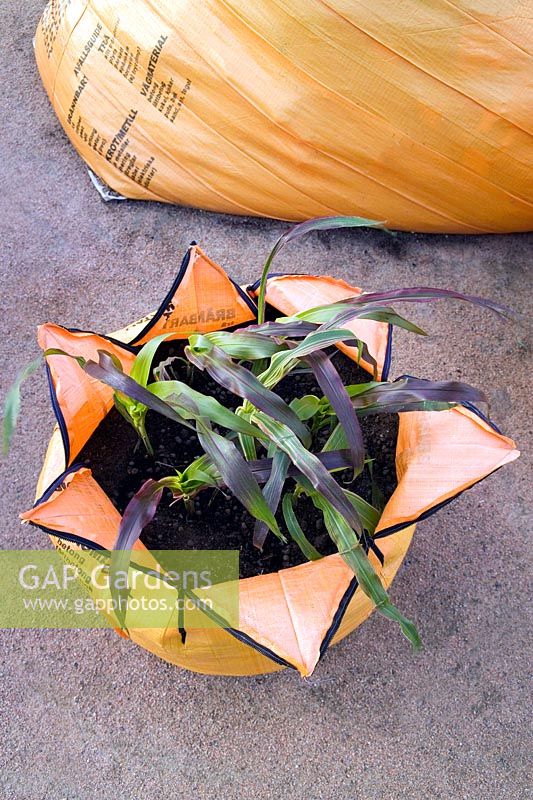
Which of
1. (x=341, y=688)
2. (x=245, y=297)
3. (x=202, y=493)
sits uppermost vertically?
(x=245, y=297)

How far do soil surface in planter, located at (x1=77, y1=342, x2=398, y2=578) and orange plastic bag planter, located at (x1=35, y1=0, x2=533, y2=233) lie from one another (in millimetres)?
522

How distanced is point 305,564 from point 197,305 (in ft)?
1.08

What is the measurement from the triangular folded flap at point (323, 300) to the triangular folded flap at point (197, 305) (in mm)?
36

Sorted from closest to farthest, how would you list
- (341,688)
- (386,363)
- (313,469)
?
(313,469) → (386,363) → (341,688)

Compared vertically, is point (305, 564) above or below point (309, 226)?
below

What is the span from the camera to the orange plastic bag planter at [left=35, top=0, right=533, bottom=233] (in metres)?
1.14

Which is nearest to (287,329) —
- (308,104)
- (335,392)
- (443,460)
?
(335,392)

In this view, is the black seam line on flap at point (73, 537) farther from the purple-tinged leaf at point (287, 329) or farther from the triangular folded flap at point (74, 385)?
the purple-tinged leaf at point (287, 329)

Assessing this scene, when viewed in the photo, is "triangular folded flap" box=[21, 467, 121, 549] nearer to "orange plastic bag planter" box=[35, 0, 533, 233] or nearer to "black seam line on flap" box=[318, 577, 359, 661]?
"black seam line on flap" box=[318, 577, 359, 661]

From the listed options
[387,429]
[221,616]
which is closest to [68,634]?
[221,616]

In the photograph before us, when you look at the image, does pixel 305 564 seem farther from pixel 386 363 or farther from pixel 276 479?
pixel 386 363

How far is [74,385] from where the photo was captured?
80 centimetres

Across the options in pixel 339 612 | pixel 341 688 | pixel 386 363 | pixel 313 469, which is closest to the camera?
pixel 313 469

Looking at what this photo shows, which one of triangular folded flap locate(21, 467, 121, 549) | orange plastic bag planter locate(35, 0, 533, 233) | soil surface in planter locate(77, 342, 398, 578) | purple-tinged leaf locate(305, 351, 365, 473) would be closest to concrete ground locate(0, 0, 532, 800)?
orange plastic bag planter locate(35, 0, 533, 233)
